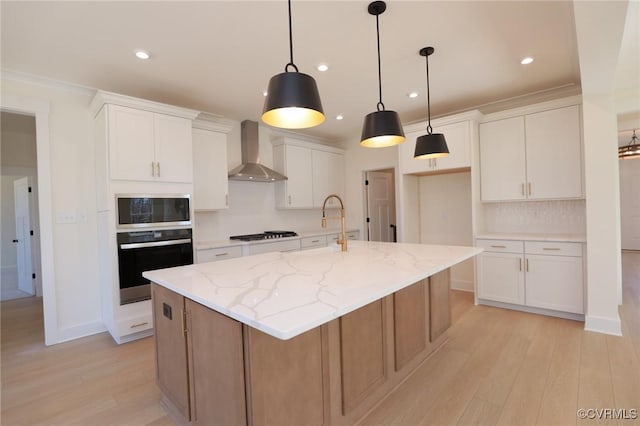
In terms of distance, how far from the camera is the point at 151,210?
10.3ft

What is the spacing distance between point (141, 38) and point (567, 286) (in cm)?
470

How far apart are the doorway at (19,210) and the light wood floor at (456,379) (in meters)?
2.31

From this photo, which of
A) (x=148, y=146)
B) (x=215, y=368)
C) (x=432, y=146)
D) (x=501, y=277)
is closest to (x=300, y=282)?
(x=215, y=368)

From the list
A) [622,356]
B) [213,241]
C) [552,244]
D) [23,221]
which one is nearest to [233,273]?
[213,241]

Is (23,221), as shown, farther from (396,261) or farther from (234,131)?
(396,261)

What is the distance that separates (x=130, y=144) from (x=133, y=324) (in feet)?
5.95

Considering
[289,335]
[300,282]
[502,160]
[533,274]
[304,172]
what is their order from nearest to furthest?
[289,335], [300,282], [533,274], [502,160], [304,172]

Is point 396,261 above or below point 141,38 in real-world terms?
below

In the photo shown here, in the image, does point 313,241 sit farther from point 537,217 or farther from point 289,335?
point 289,335

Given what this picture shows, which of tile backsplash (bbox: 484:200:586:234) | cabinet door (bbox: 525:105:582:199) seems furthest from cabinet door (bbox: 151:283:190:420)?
tile backsplash (bbox: 484:200:586:234)

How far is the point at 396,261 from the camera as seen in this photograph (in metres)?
2.04

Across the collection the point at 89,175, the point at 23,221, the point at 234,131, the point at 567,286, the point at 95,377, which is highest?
the point at 234,131

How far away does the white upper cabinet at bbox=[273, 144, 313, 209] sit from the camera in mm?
4809

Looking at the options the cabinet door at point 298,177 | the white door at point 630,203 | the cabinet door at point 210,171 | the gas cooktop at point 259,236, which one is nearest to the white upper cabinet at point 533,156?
the cabinet door at point 298,177
